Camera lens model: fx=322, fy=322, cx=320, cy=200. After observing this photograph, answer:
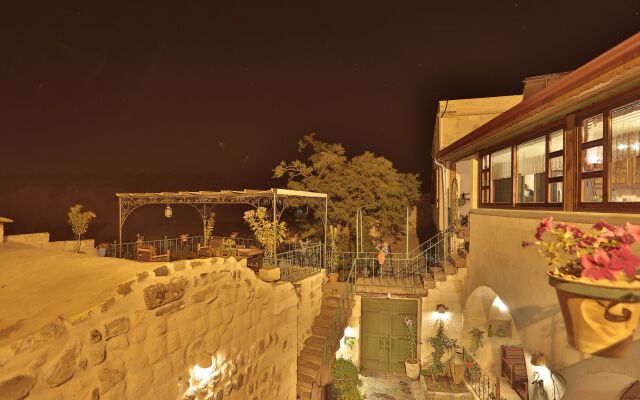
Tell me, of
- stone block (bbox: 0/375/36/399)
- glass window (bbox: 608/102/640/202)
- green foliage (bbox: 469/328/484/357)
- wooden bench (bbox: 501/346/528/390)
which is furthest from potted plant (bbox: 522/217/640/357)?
green foliage (bbox: 469/328/484/357)

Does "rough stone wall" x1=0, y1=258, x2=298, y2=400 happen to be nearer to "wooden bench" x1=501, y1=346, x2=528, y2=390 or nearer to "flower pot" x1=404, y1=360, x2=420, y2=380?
"flower pot" x1=404, y1=360, x2=420, y2=380

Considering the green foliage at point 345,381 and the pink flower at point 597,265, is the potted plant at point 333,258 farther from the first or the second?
the pink flower at point 597,265

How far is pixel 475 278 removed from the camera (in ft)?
26.6

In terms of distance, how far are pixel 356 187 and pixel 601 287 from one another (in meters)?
12.3

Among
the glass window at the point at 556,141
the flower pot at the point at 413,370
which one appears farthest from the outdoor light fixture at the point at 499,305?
the glass window at the point at 556,141

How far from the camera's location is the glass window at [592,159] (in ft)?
13.2

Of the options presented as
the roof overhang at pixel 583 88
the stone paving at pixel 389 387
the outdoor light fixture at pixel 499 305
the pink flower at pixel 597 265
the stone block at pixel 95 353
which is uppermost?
the roof overhang at pixel 583 88

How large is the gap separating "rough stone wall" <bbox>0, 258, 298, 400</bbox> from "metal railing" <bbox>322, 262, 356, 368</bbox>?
1.89 meters

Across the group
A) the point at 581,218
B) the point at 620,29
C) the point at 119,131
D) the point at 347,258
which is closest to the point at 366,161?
the point at 347,258

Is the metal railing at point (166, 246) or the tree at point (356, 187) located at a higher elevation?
the tree at point (356, 187)

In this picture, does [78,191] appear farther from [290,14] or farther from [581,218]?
[581,218]

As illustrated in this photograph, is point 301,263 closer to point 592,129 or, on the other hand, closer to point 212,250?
point 212,250

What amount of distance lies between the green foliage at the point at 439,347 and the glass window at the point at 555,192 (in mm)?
6925

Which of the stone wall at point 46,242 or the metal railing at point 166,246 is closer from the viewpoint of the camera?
the stone wall at point 46,242
